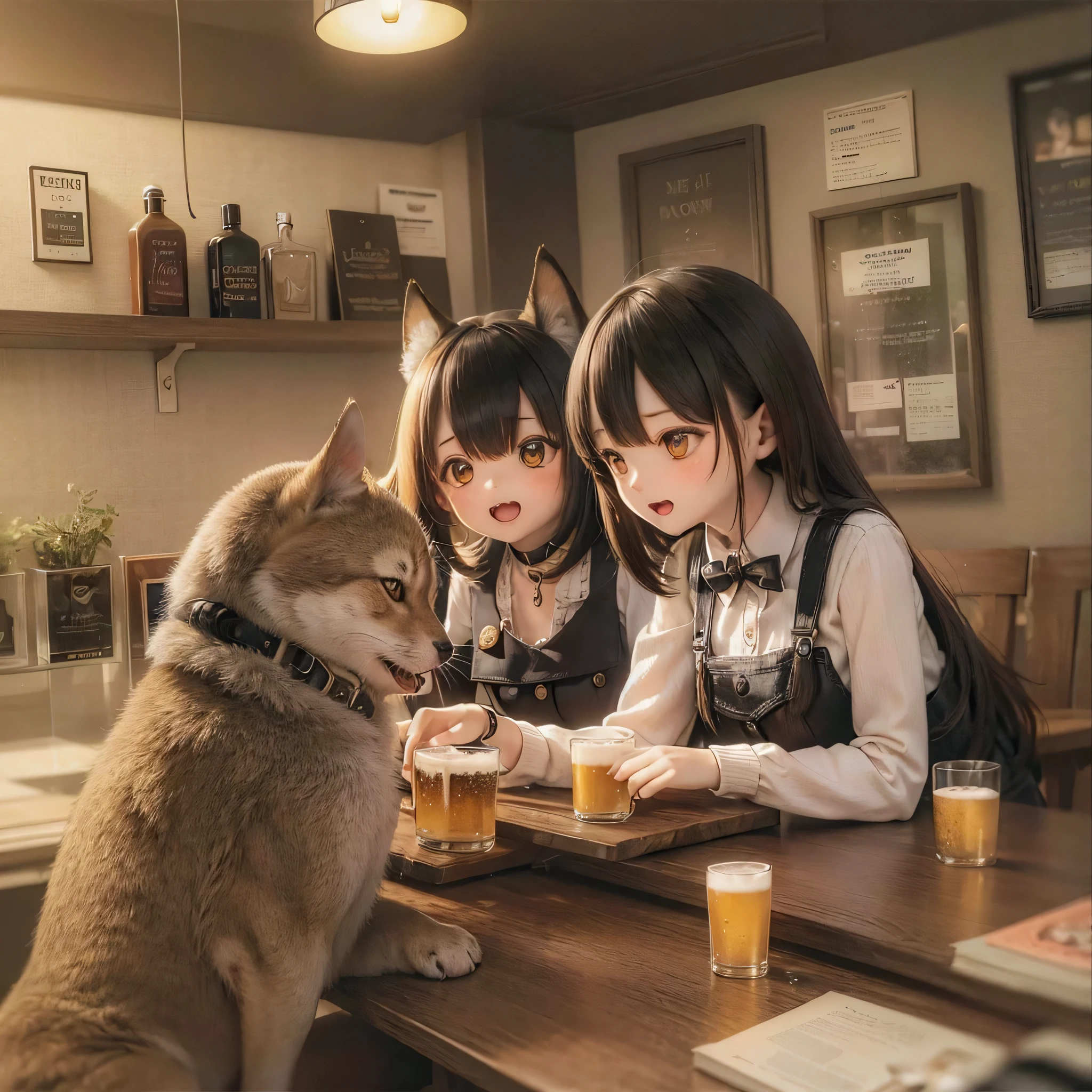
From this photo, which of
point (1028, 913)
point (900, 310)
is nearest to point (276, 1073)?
point (1028, 913)

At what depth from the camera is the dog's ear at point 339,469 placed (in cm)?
108

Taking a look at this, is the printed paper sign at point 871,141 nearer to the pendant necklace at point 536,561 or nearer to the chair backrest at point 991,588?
the chair backrest at point 991,588

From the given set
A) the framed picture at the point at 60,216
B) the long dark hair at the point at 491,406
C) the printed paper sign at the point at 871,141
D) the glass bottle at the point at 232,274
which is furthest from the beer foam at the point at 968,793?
the framed picture at the point at 60,216

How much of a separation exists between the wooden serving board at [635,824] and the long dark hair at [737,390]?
1.26ft

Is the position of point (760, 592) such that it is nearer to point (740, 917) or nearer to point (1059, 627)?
point (740, 917)

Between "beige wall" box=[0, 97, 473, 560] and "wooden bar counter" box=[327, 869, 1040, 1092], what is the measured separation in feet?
5.80

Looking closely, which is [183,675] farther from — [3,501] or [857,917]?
[3,501]

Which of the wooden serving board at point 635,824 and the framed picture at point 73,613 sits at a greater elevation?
the framed picture at point 73,613

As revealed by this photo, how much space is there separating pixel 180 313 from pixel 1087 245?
7.01 feet

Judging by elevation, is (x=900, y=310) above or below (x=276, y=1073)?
above

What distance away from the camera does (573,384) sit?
1.46 metres

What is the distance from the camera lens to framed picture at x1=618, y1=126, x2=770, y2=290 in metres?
2.82

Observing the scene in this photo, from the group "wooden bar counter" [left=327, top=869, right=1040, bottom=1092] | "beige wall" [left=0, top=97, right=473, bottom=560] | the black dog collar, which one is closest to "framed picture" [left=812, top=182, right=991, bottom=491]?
"beige wall" [left=0, top=97, right=473, bottom=560]

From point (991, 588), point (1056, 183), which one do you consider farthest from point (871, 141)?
point (991, 588)
